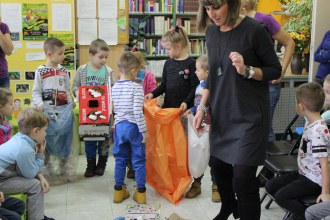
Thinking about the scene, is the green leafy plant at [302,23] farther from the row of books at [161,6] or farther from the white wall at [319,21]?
the row of books at [161,6]

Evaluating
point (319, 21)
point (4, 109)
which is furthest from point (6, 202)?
point (319, 21)

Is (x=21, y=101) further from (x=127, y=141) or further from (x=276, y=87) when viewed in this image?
(x=276, y=87)

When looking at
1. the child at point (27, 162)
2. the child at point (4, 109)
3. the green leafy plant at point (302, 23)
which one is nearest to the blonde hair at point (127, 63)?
the child at point (27, 162)

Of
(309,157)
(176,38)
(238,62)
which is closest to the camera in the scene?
(238,62)

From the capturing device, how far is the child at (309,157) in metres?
2.34

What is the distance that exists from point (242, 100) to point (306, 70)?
3.23 metres

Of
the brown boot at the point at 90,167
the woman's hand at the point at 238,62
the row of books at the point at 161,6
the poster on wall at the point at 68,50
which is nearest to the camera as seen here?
the woman's hand at the point at 238,62

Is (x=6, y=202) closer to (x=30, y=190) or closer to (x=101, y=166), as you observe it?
(x=30, y=190)

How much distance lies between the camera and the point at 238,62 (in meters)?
1.88

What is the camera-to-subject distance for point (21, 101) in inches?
194

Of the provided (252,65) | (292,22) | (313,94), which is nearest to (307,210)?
(313,94)

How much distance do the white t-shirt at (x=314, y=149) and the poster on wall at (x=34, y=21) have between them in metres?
3.44

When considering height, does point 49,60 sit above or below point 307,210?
above

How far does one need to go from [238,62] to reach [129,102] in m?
1.22
